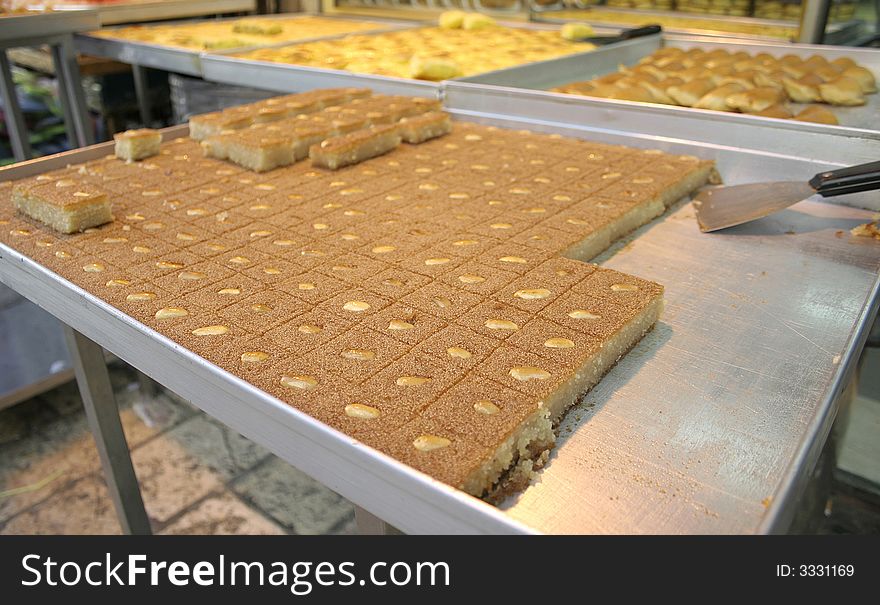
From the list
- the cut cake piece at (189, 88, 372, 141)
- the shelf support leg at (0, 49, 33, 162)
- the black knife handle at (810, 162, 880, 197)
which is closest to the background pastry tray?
the black knife handle at (810, 162, 880, 197)

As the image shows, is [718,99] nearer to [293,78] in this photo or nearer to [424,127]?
[424,127]

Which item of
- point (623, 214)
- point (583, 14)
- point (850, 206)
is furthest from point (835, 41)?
point (623, 214)

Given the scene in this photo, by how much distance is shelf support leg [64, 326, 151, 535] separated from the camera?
1.58m

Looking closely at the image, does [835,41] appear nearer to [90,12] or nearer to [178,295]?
[178,295]

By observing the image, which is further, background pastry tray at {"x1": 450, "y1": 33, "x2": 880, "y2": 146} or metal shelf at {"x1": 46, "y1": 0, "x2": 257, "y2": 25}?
metal shelf at {"x1": 46, "y1": 0, "x2": 257, "y2": 25}

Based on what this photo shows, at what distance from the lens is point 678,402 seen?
0.93 metres

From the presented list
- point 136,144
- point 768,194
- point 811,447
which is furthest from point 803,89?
point 136,144

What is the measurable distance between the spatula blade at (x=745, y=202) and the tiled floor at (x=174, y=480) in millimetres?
799

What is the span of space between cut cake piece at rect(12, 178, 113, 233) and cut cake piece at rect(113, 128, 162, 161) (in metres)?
0.35

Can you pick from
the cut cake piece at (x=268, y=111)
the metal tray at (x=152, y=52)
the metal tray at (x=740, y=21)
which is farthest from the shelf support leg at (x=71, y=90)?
the metal tray at (x=740, y=21)

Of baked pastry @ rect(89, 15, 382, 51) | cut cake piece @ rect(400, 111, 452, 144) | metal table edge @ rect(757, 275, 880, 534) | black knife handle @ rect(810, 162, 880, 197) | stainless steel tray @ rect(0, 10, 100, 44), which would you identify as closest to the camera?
metal table edge @ rect(757, 275, 880, 534)

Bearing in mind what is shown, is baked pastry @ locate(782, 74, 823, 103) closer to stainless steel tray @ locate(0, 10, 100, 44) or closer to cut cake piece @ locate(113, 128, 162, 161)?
cut cake piece @ locate(113, 128, 162, 161)

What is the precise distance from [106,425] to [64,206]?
638mm

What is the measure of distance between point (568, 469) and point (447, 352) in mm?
236
